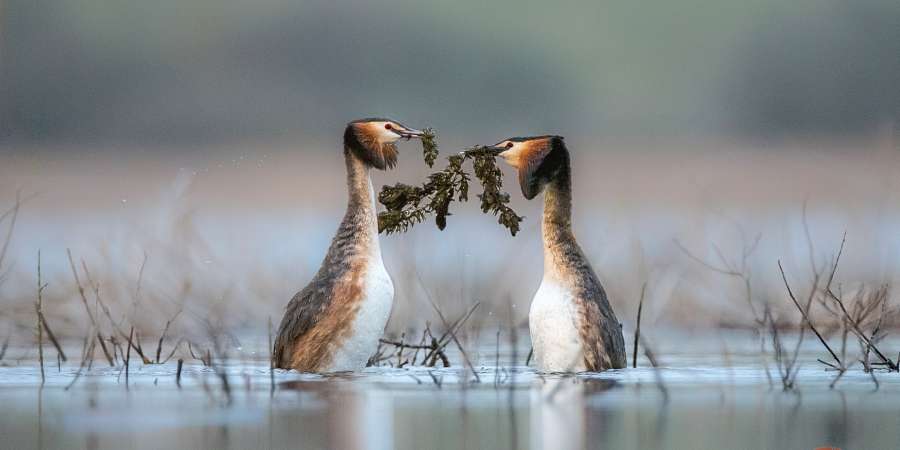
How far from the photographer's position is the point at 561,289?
1212cm

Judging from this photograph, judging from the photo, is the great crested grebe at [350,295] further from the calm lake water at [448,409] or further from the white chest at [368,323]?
the calm lake water at [448,409]

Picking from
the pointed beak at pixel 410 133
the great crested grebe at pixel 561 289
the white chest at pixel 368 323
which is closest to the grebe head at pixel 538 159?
the great crested grebe at pixel 561 289

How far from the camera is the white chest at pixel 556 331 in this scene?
12016 millimetres

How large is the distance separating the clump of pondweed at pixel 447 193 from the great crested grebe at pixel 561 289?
0.15 m

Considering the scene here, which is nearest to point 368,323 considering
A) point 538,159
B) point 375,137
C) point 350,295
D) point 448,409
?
point 350,295

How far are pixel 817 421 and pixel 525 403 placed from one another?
5.85 ft

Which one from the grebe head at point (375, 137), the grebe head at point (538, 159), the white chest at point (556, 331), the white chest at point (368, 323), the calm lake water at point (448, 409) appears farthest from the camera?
the grebe head at point (375, 137)

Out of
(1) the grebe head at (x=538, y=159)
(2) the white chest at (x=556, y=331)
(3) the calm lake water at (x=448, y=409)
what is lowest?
(3) the calm lake water at (x=448, y=409)

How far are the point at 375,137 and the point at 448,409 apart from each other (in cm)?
270

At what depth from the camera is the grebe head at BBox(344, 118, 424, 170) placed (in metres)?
12.7

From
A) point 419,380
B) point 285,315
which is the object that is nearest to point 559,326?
point 419,380

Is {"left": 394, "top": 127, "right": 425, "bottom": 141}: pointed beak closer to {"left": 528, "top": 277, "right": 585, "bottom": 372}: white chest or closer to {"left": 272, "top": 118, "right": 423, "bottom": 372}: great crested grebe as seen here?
{"left": 272, "top": 118, "right": 423, "bottom": 372}: great crested grebe

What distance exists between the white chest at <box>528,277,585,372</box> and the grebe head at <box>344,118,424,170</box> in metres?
1.57

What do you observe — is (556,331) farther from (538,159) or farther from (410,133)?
(410,133)
